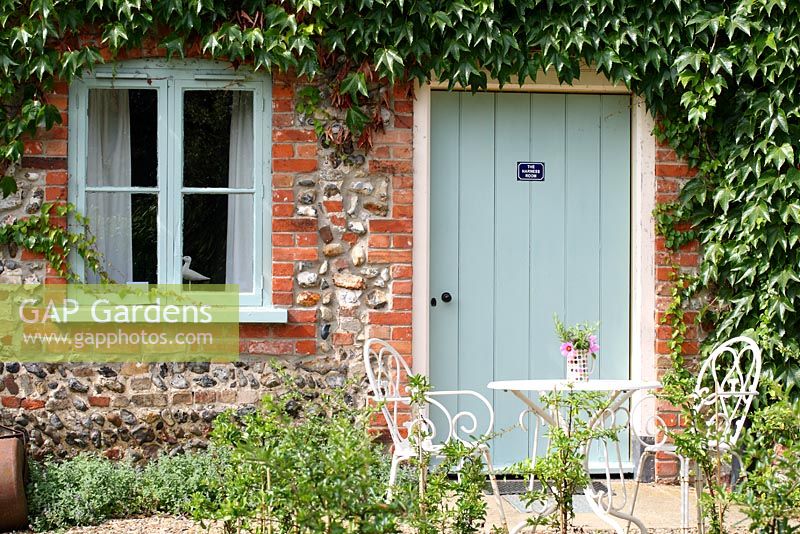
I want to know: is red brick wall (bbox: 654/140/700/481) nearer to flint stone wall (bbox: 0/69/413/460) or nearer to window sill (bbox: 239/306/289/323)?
flint stone wall (bbox: 0/69/413/460)

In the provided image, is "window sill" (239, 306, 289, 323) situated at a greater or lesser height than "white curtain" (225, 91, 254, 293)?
lesser

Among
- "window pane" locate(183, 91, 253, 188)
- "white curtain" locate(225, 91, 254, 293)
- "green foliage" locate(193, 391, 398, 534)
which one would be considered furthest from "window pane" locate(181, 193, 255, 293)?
"green foliage" locate(193, 391, 398, 534)

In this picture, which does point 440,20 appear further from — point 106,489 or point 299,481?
point 299,481

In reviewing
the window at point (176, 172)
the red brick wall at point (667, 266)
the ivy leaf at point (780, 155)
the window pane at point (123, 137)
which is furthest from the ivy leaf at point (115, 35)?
the ivy leaf at point (780, 155)

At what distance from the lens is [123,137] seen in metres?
6.03

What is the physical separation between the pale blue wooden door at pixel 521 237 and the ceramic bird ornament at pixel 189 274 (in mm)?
1343

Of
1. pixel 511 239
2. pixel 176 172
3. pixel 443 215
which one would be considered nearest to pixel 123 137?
pixel 176 172

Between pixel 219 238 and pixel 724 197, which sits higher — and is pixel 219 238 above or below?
below

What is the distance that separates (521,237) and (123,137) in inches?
94.8

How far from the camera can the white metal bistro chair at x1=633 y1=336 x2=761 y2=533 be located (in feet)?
13.9

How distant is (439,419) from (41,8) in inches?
127

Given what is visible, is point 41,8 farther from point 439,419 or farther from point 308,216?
point 439,419

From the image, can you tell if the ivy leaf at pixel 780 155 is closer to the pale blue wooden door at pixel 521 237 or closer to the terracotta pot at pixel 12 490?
the pale blue wooden door at pixel 521 237

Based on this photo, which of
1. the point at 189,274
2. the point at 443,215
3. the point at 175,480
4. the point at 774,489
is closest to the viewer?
the point at 774,489
